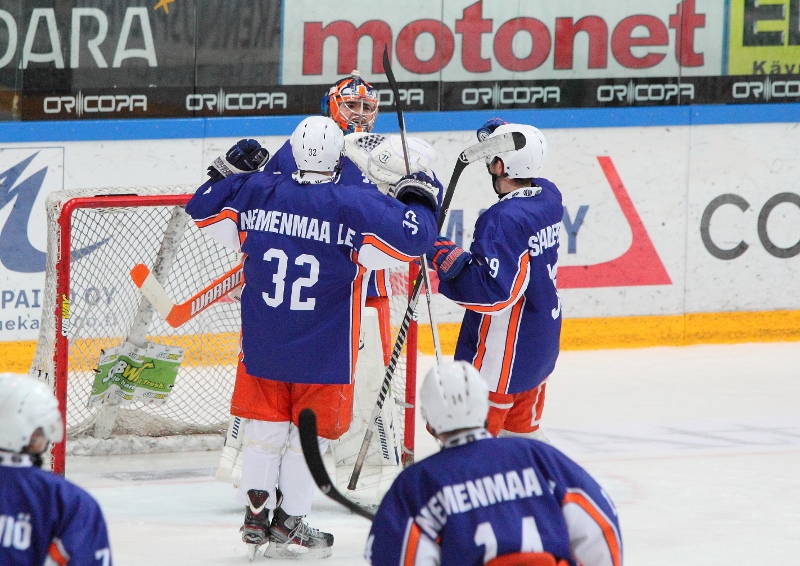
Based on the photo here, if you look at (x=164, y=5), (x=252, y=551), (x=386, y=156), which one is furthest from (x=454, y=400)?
(x=164, y=5)

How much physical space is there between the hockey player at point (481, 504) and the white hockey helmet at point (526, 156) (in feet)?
5.59

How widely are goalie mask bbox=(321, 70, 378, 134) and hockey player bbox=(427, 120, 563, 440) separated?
40.9 inches

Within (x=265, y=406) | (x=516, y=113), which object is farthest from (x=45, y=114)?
(x=265, y=406)

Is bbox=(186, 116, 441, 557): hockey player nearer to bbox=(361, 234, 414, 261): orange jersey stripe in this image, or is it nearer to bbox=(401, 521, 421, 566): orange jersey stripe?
bbox=(361, 234, 414, 261): orange jersey stripe

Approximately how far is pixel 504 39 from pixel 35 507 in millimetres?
5185

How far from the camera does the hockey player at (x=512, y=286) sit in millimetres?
3908

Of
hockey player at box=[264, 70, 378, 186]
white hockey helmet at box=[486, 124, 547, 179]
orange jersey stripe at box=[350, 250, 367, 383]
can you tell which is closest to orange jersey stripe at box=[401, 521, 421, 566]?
orange jersey stripe at box=[350, 250, 367, 383]

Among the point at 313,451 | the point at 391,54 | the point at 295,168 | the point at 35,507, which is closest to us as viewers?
the point at 35,507

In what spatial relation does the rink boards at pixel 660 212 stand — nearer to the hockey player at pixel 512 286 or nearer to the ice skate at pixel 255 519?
the hockey player at pixel 512 286

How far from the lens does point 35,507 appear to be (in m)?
2.19

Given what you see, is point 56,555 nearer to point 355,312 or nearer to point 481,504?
point 481,504

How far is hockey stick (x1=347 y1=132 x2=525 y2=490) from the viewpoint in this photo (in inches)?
156

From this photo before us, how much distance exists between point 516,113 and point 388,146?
2878 mm

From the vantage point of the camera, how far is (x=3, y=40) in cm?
625
